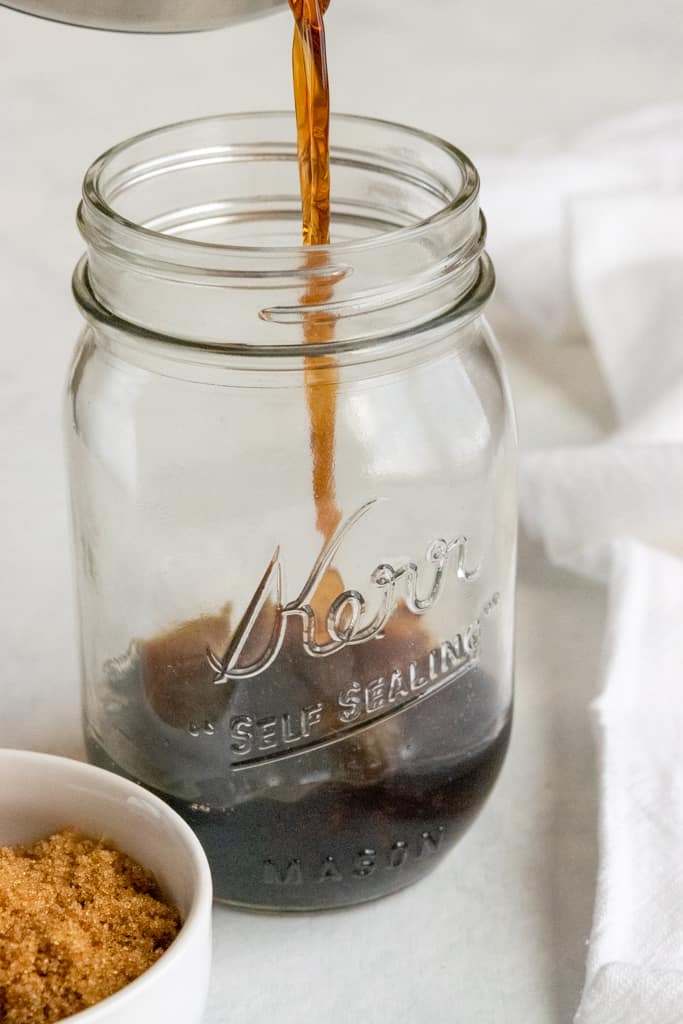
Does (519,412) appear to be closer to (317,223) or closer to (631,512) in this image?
(631,512)

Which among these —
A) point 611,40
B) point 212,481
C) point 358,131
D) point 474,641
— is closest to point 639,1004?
point 474,641

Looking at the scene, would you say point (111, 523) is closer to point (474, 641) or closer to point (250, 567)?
point (250, 567)

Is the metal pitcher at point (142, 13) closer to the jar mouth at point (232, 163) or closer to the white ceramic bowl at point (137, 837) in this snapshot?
the jar mouth at point (232, 163)

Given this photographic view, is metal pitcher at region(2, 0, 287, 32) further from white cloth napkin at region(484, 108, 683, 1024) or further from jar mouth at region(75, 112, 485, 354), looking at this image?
white cloth napkin at region(484, 108, 683, 1024)

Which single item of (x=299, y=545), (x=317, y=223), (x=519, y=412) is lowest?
(x=519, y=412)

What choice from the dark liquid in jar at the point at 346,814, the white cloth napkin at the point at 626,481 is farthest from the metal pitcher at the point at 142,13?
the white cloth napkin at the point at 626,481

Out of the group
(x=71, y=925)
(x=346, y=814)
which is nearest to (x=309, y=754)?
(x=346, y=814)

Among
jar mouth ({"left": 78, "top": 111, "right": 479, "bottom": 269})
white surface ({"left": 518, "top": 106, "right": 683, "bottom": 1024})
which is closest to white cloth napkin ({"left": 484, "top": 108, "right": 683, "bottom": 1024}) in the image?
white surface ({"left": 518, "top": 106, "right": 683, "bottom": 1024})
